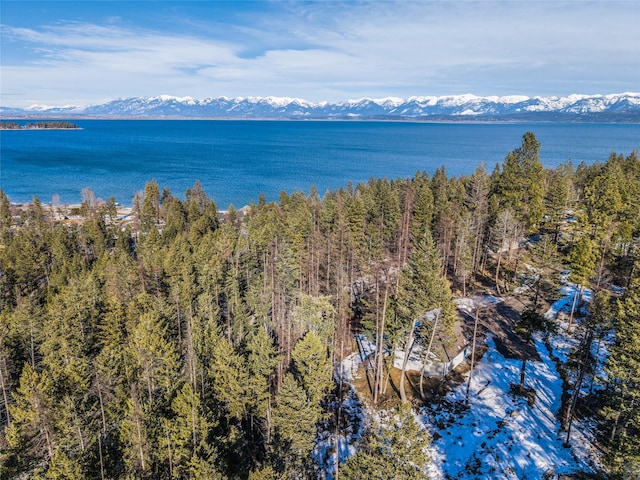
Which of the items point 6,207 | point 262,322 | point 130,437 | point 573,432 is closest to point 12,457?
point 130,437

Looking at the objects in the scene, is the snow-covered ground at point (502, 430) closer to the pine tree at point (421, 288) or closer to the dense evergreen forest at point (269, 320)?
the dense evergreen forest at point (269, 320)

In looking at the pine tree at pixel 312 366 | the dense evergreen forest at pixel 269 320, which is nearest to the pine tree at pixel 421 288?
the dense evergreen forest at pixel 269 320

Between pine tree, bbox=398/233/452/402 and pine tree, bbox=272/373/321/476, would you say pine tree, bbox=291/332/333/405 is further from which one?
pine tree, bbox=398/233/452/402

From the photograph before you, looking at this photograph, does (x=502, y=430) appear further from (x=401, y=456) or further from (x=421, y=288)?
(x=401, y=456)

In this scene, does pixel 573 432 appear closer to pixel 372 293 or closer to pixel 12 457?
pixel 372 293

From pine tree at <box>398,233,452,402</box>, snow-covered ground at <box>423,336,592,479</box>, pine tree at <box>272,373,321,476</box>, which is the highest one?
pine tree at <box>398,233,452,402</box>

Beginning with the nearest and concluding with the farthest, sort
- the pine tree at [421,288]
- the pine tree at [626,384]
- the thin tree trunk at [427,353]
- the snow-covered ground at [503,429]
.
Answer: the pine tree at [626,384], the snow-covered ground at [503,429], the pine tree at [421,288], the thin tree trunk at [427,353]

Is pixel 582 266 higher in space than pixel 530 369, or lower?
higher

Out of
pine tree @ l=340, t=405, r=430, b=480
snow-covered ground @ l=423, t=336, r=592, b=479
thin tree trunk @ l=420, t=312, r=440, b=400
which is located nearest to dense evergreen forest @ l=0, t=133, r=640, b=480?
pine tree @ l=340, t=405, r=430, b=480
